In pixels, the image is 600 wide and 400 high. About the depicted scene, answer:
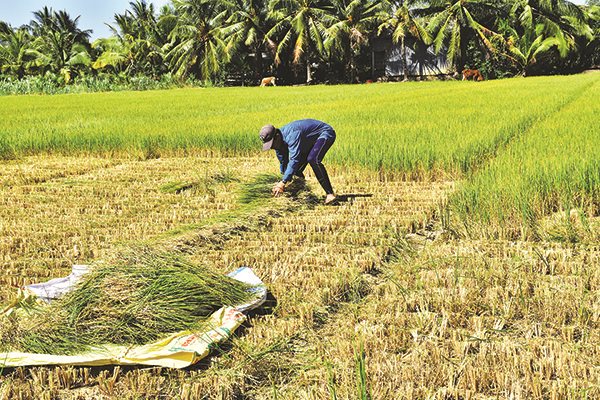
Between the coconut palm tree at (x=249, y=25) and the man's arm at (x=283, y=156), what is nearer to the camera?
the man's arm at (x=283, y=156)

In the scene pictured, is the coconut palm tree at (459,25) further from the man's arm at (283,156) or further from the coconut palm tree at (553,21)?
the man's arm at (283,156)

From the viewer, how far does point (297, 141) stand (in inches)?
152

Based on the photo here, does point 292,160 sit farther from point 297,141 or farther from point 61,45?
point 61,45

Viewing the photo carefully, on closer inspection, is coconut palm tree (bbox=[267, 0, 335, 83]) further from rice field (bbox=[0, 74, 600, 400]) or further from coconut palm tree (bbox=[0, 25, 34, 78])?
rice field (bbox=[0, 74, 600, 400])

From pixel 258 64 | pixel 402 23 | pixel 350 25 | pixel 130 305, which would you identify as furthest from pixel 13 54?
pixel 130 305

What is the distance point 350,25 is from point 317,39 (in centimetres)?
186

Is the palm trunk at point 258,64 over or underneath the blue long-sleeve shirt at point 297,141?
over

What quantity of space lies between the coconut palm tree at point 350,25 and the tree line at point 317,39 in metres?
0.04

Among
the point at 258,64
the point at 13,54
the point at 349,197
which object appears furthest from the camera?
the point at 13,54

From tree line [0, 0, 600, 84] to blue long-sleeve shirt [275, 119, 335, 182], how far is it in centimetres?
1950

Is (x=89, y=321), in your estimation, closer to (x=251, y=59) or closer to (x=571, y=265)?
(x=571, y=265)

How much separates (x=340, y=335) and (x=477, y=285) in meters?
0.75

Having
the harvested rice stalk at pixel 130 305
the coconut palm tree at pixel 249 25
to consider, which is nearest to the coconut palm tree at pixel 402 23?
the coconut palm tree at pixel 249 25

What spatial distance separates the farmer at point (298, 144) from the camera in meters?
3.79
